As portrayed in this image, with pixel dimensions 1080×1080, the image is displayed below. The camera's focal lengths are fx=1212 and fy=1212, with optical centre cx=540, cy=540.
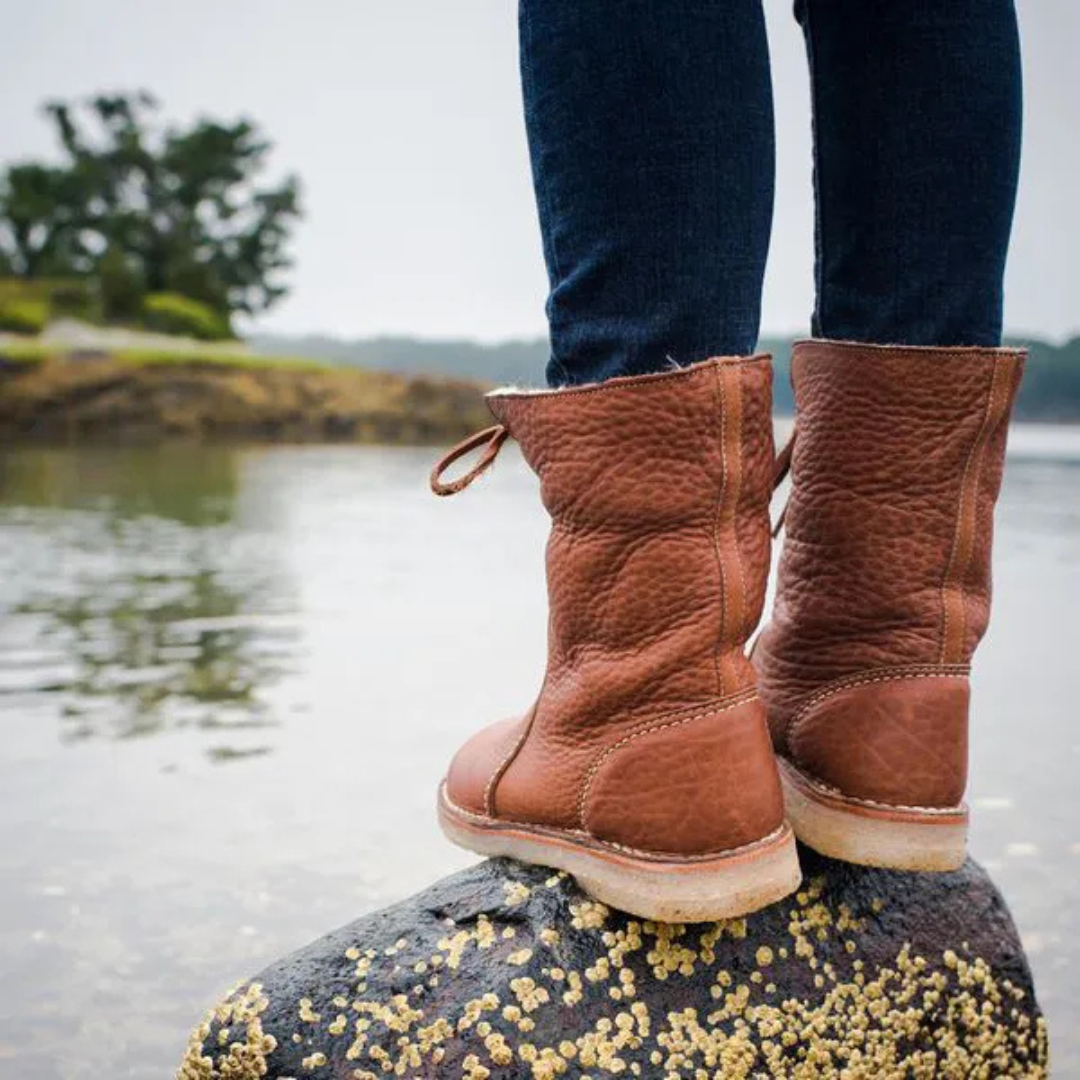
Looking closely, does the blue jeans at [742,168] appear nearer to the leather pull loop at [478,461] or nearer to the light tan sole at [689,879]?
the leather pull loop at [478,461]

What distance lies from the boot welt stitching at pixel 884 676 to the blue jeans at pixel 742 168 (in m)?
0.29

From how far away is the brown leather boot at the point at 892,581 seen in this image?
1.04m

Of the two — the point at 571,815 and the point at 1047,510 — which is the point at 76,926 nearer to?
the point at 571,815

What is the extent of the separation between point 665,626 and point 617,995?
0.31m

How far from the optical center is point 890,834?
1047 millimetres

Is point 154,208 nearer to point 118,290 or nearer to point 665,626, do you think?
point 118,290

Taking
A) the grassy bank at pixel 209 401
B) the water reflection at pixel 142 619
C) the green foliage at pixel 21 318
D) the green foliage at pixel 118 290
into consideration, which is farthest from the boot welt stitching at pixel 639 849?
the green foliage at pixel 118 290

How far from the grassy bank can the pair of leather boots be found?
39.5 ft

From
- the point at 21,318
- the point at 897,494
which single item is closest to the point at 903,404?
the point at 897,494

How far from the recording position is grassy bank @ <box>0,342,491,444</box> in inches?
515

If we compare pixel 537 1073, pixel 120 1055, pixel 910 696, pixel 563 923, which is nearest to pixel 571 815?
pixel 563 923

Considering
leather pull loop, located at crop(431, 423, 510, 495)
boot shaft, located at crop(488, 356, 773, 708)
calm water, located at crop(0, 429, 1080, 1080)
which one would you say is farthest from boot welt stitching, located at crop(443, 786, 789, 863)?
calm water, located at crop(0, 429, 1080, 1080)

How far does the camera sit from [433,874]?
162 centimetres

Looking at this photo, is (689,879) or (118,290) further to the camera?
(118,290)
